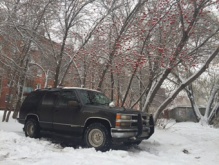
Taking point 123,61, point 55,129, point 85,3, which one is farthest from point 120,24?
point 55,129

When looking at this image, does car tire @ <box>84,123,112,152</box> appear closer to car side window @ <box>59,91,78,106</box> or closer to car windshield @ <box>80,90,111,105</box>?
car windshield @ <box>80,90,111,105</box>

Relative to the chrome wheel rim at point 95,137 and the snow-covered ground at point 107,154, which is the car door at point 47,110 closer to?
the snow-covered ground at point 107,154

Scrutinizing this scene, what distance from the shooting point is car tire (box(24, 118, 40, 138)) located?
9.27 meters

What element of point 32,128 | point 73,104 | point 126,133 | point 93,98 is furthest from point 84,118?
Answer: point 32,128

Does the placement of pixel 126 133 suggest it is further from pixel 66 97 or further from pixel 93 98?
pixel 66 97

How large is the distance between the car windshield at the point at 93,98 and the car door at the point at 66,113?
0.97 ft

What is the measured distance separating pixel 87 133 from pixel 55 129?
4.61 ft

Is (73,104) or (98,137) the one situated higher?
(73,104)

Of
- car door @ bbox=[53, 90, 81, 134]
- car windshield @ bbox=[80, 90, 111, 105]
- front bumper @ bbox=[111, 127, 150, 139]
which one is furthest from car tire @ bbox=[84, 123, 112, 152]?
car windshield @ bbox=[80, 90, 111, 105]

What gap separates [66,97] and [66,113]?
60cm

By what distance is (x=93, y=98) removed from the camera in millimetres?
9141

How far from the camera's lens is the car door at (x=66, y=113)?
8430mm

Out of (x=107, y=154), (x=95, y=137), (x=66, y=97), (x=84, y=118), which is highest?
(x=66, y=97)

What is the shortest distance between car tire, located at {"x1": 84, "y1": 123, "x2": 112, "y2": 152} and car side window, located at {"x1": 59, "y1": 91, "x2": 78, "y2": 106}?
1.26 metres
